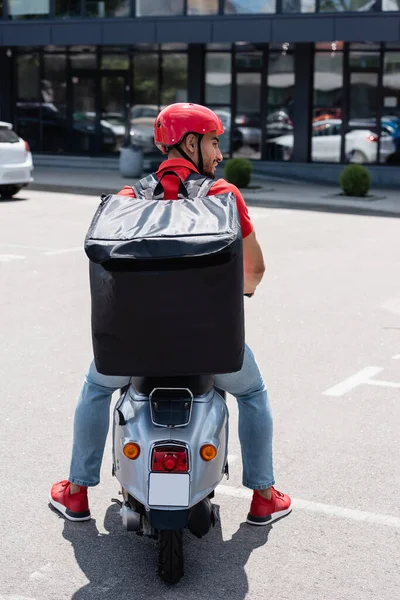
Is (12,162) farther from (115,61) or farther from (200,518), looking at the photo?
(200,518)

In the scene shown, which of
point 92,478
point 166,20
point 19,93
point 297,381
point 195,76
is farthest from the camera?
point 19,93

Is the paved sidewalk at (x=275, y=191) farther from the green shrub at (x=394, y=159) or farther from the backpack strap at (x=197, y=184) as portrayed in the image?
the backpack strap at (x=197, y=184)

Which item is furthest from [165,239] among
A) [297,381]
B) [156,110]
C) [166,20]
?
[156,110]

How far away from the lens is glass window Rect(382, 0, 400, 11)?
23484mm

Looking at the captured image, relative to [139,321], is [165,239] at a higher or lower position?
→ higher

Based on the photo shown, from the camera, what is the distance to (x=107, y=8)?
27141 mm

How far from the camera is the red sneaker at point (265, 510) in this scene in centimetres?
453

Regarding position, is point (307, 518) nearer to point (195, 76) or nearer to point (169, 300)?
point (169, 300)

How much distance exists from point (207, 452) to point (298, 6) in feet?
72.7

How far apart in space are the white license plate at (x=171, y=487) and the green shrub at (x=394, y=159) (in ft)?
73.7

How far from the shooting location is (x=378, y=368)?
7.38 m

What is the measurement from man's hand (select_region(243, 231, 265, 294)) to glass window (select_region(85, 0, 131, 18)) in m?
23.8

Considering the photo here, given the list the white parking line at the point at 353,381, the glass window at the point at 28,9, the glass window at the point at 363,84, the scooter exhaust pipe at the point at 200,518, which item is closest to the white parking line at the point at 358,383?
the white parking line at the point at 353,381

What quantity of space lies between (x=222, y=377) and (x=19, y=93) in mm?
27255
